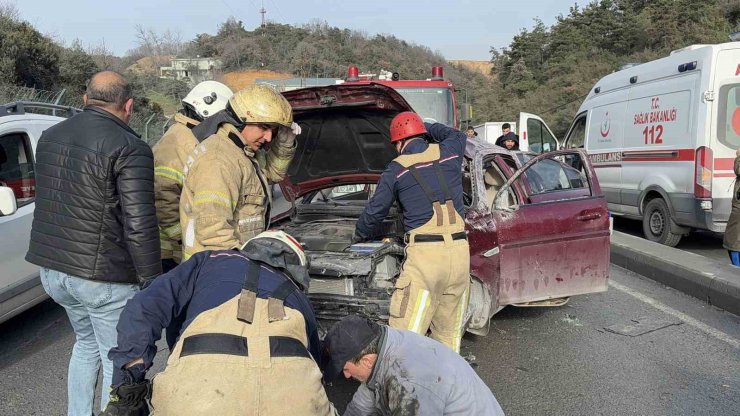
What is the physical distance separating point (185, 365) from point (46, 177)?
1.65m

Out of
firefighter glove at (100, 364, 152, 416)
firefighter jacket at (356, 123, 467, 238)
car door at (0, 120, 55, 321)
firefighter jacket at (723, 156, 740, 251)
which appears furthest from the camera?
firefighter jacket at (723, 156, 740, 251)

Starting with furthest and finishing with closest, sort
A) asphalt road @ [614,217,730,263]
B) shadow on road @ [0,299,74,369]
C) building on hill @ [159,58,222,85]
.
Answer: building on hill @ [159,58,222,85]
asphalt road @ [614,217,730,263]
shadow on road @ [0,299,74,369]

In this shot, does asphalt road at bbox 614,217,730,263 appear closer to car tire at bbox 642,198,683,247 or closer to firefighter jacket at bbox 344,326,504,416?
car tire at bbox 642,198,683,247

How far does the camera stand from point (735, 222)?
223 inches

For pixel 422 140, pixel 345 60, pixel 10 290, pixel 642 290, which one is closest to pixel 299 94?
pixel 422 140

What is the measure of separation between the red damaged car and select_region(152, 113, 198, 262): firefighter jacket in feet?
3.04

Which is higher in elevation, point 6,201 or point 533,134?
point 6,201

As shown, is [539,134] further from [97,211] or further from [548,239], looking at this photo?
[97,211]

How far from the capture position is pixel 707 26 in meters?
23.7

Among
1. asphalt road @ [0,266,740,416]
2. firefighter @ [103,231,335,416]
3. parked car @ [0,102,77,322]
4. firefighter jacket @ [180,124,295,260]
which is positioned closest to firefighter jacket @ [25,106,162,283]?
firefighter jacket @ [180,124,295,260]

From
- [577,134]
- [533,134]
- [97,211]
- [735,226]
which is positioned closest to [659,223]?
[735,226]

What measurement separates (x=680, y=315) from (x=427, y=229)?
3.18 m

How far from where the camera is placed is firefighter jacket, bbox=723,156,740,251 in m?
5.57

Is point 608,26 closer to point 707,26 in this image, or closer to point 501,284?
point 707,26
